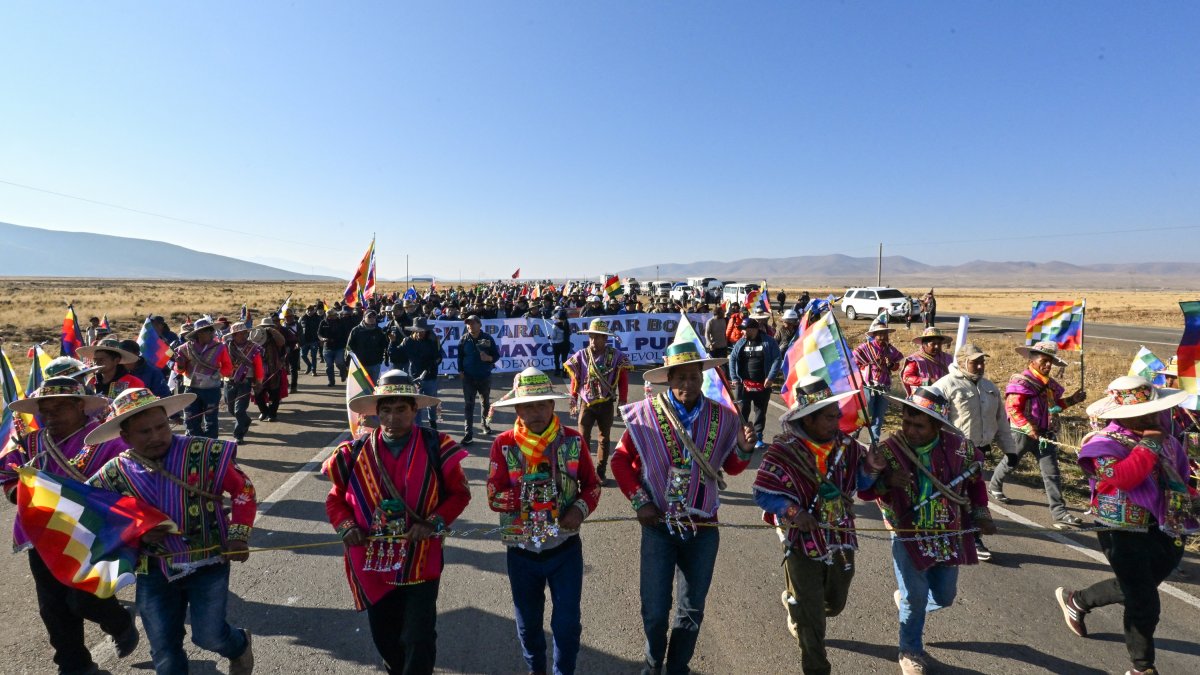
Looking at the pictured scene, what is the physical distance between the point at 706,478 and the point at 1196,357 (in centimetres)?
482

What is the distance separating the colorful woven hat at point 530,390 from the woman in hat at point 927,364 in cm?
514

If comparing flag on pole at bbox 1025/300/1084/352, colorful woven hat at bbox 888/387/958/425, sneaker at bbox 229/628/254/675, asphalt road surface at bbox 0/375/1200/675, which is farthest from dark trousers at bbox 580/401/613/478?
flag on pole at bbox 1025/300/1084/352

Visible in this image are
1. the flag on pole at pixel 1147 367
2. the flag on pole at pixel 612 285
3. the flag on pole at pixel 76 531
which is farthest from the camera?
the flag on pole at pixel 612 285

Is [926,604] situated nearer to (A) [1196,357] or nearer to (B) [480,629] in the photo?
(B) [480,629]

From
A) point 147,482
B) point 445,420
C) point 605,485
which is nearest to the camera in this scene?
point 147,482

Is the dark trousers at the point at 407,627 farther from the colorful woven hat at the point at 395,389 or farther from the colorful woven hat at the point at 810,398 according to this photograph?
the colorful woven hat at the point at 810,398

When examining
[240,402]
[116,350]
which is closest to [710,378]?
[116,350]

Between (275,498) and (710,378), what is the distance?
5135 mm

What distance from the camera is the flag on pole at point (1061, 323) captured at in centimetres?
955

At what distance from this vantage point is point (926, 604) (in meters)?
3.74

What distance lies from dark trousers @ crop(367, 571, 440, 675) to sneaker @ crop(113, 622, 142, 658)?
73.0 inches

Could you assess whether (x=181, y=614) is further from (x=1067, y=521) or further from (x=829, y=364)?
(x=1067, y=521)

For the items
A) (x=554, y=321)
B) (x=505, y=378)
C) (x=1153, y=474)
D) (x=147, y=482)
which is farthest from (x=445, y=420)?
(x=1153, y=474)

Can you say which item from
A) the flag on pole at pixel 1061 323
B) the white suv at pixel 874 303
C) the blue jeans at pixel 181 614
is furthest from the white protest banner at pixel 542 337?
the white suv at pixel 874 303
